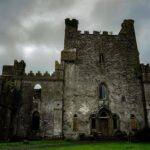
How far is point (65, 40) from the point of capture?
113 feet

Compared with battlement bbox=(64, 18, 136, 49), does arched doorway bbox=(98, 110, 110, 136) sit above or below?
below

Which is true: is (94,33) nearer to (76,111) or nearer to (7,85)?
(76,111)

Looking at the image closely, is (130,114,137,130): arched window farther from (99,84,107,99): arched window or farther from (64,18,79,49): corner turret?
(64,18,79,49): corner turret

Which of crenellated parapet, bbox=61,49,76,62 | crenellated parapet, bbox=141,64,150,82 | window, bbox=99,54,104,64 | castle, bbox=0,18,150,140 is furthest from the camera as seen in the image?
window, bbox=99,54,104,64

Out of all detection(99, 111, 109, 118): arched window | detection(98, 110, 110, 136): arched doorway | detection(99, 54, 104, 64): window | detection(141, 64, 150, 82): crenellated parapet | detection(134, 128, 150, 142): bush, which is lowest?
detection(134, 128, 150, 142): bush

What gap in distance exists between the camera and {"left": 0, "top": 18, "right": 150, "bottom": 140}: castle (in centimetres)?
3019

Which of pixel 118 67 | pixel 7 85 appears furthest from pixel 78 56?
pixel 7 85

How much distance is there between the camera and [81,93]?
1262 inches

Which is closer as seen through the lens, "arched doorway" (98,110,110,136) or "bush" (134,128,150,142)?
"bush" (134,128,150,142)

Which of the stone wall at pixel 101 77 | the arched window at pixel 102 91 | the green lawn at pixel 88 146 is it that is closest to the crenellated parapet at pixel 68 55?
the stone wall at pixel 101 77

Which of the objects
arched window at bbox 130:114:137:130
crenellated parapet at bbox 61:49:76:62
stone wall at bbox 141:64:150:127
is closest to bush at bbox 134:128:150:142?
arched window at bbox 130:114:137:130

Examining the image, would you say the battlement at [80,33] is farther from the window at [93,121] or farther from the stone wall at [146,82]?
the window at [93,121]

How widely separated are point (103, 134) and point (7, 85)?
13.4m

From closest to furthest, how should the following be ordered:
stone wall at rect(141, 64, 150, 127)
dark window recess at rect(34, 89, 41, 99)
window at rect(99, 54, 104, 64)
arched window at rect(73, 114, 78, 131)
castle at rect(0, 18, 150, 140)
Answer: castle at rect(0, 18, 150, 140), arched window at rect(73, 114, 78, 131), dark window recess at rect(34, 89, 41, 99), stone wall at rect(141, 64, 150, 127), window at rect(99, 54, 104, 64)
